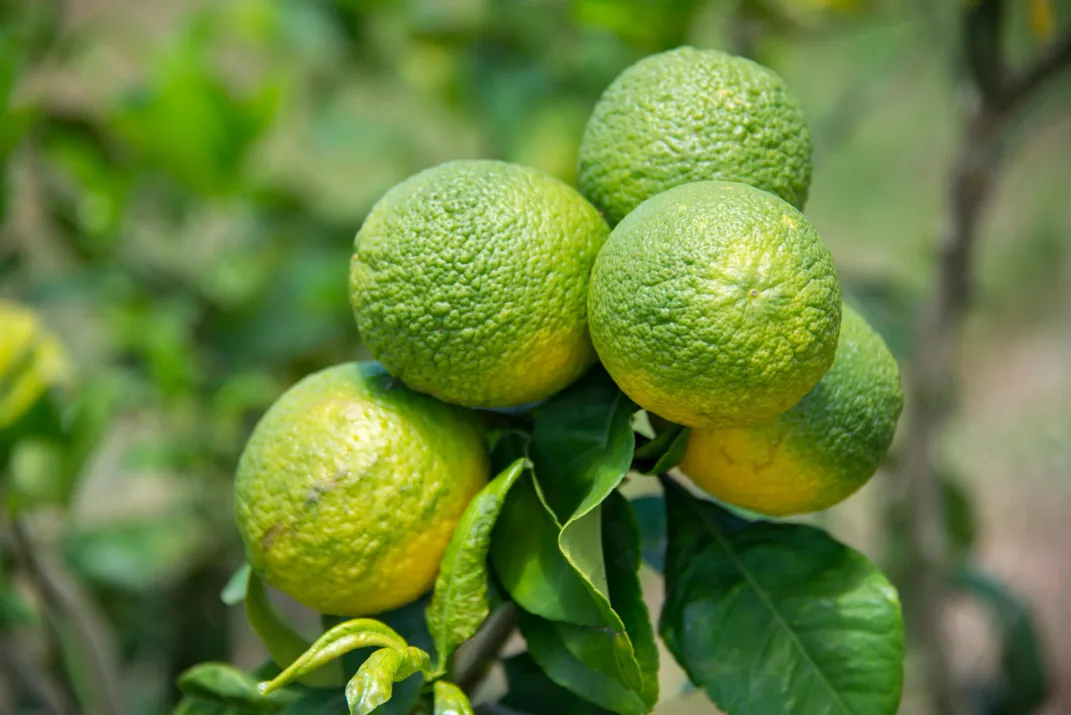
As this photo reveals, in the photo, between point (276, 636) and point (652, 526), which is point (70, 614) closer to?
point (276, 636)

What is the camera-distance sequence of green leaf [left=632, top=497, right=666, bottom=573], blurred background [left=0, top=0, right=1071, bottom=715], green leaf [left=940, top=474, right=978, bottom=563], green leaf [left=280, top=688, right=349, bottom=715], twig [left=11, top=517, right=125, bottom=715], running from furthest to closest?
green leaf [left=940, top=474, right=978, bottom=563] → blurred background [left=0, top=0, right=1071, bottom=715] → twig [left=11, top=517, right=125, bottom=715] → green leaf [left=632, top=497, right=666, bottom=573] → green leaf [left=280, top=688, right=349, bottom=715]

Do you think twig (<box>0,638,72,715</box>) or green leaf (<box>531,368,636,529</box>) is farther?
twig (<box>0,638,72,715</box>)

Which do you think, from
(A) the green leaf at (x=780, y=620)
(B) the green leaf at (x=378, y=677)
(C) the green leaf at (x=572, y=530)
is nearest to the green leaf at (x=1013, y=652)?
(A) the green leaf at (x=780, y=620)

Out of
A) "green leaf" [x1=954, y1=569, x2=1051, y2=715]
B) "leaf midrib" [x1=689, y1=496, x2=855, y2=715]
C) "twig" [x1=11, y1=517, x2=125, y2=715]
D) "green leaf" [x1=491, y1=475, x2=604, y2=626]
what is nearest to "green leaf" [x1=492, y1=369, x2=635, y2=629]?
"green leaf" [x1=491, y1=475, x2=604, y2=626]

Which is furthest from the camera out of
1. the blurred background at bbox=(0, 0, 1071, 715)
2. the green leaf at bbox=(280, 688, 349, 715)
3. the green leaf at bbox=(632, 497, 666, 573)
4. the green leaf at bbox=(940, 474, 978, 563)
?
the green leaf at bbox=(940, 474, 978, 563)

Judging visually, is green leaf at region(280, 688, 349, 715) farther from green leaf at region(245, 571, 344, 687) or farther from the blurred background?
the blurred background

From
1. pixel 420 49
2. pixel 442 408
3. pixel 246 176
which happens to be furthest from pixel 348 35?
pixel 442 408

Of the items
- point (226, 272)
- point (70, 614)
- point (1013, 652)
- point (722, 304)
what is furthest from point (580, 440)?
point (226, 272)
